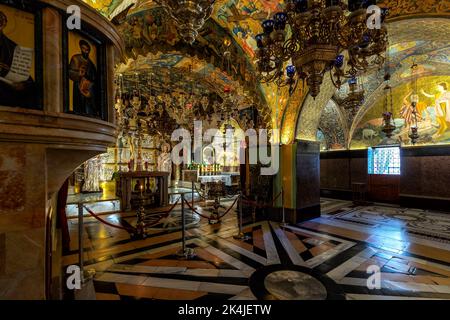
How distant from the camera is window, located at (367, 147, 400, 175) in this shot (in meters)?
10.3

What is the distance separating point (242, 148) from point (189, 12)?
7.20 metres

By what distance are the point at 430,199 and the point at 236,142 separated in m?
11.4

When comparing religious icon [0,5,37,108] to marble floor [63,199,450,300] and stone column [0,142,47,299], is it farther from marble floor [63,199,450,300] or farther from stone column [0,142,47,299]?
marble floor [63,199,450,300]

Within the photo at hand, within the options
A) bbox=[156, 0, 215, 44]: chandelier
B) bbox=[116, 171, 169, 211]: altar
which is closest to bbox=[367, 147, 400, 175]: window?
bbox=[116, 171, 169, 211]: altar

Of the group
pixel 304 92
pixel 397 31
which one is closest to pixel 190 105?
pixel 304 92

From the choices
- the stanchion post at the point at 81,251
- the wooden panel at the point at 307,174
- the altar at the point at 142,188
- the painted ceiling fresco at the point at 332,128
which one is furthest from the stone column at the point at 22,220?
the painted ceiling fresco at the point at 332,128

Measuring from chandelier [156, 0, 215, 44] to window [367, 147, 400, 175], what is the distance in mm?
12240

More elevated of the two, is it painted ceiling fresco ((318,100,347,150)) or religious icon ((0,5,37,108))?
painted ceiling fresco ((318,100,347,150))

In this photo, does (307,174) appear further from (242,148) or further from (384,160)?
(384,160)

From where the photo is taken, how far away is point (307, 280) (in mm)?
3172

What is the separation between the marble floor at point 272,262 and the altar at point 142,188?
6.44ft

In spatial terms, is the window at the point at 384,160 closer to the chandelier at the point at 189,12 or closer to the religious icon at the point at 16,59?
the chandelier at the point at 189,12

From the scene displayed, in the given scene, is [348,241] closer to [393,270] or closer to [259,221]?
[393,270]

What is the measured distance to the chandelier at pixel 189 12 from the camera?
1.80 m
